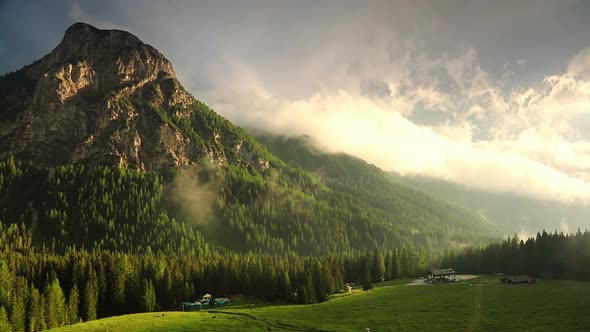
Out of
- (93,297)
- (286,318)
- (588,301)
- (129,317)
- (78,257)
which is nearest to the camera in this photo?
(588,301)

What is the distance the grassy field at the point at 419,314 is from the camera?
107m

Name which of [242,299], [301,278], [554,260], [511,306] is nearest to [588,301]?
[511,306]

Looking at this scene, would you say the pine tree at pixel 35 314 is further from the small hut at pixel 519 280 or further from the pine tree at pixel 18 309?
the small hut at pixel 519 280

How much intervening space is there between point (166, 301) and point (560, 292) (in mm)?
146188

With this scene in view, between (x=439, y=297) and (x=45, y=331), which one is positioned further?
(x=439, y=297)

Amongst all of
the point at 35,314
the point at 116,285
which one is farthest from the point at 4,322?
the point at 116,285

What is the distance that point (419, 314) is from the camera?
4867 inches

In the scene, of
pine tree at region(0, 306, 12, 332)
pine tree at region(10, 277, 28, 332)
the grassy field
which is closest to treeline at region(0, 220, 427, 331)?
pine tree at region(10, 277, 28, 332)

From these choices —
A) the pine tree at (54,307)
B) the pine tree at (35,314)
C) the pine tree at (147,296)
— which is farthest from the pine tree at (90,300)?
the pine tree at (35,314)

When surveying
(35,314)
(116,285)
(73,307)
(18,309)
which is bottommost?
(73,307)

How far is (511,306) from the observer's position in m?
123

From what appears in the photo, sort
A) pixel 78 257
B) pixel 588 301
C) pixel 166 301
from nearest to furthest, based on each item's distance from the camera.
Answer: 1. pixel 588 301
2. pixel 166 301
3. pixel 78 257

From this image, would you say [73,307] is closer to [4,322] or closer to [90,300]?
[90,300]

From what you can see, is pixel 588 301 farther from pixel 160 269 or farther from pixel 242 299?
pixel 160 269
